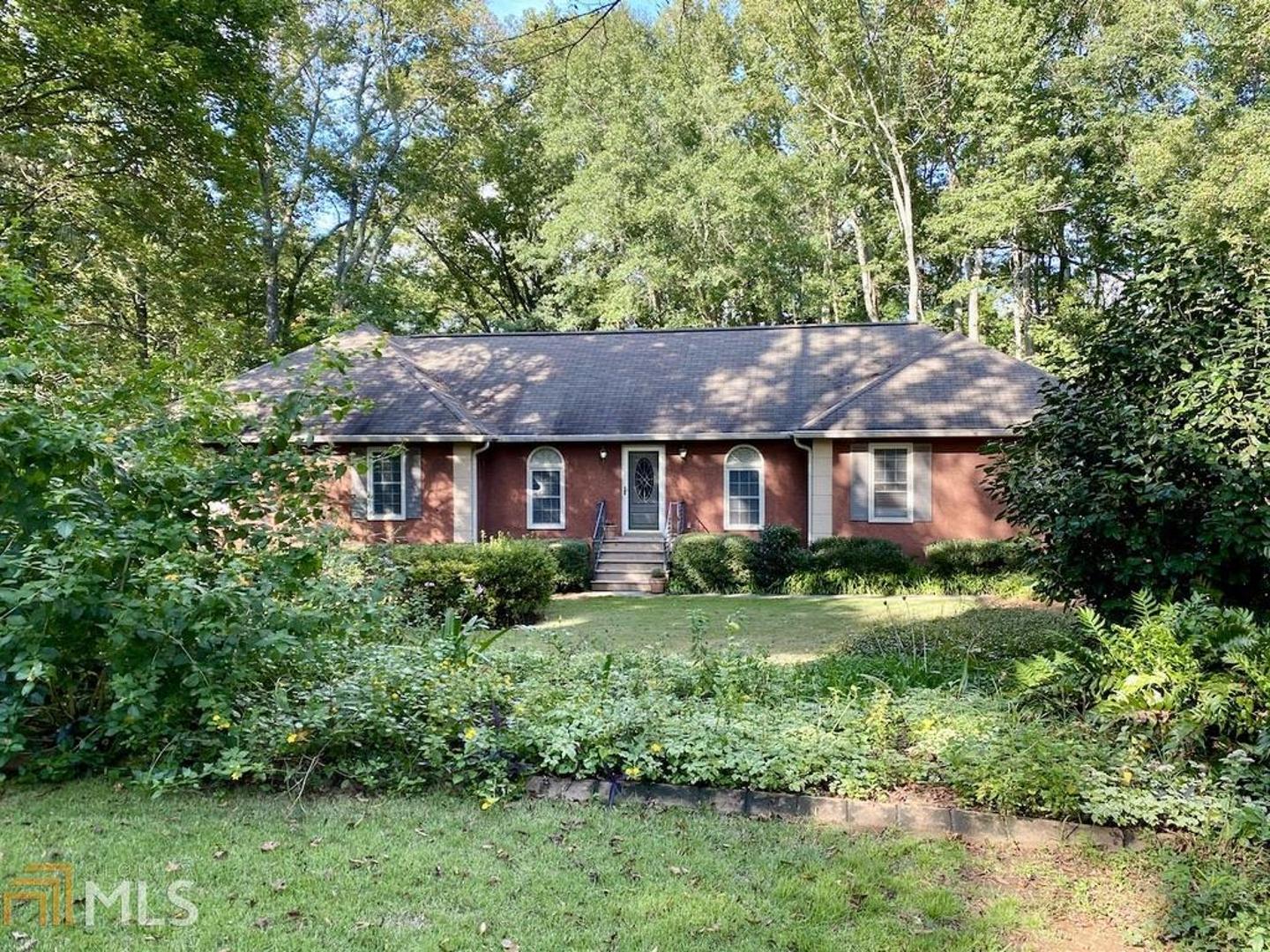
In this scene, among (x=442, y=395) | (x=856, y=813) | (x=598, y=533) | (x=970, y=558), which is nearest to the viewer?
(x=856, y=813)

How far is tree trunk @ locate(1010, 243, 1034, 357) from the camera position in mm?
24406

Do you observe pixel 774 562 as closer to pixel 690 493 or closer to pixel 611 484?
pixel 690 493

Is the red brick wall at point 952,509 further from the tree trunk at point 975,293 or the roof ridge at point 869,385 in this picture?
the tree trunk at point 975,293

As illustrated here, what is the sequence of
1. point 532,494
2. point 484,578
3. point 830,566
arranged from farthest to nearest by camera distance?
1. point 532,494
2. point 830,566
3. point 484,578

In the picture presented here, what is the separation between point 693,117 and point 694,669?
75.8 feet

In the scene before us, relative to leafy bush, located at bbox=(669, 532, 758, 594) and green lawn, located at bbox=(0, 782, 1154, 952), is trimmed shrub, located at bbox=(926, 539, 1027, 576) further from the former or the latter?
green lawn, located at bbox=(0, 782, 1154, 952)

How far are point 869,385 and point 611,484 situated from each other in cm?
573

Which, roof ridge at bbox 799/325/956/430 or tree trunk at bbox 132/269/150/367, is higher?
tree trunk at bbox 132/269/150/367

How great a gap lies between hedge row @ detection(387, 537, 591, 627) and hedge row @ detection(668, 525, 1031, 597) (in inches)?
137

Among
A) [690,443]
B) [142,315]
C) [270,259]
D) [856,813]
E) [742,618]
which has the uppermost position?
[270,259]

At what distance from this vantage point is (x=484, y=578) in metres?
10.3

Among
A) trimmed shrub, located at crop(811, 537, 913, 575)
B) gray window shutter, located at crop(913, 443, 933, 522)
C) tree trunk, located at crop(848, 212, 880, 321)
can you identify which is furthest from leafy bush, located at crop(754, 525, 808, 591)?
tree trunk, located at crop(848, 212, 880, 321)

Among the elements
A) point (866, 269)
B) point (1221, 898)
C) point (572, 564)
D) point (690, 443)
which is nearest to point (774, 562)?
point (690, 443)

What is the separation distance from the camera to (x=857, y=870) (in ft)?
10.5
